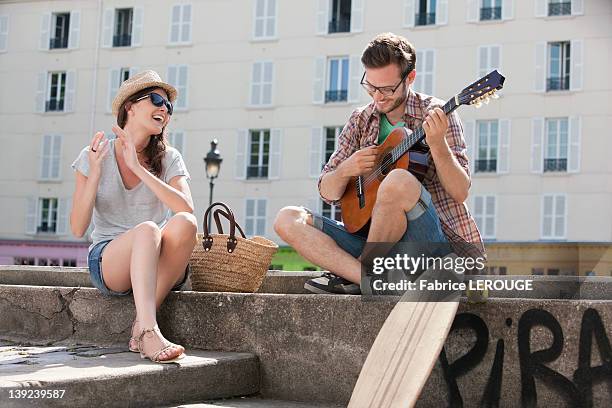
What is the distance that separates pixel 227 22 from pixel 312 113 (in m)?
4.64

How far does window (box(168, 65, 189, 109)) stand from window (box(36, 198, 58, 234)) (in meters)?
5.76

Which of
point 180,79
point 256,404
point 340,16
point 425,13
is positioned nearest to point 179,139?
point 180,79

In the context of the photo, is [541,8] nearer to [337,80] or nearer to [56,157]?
[337,80]

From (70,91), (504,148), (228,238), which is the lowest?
(228,238)

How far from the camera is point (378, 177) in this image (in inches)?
163

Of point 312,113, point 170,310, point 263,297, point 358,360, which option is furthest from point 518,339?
point 312,113

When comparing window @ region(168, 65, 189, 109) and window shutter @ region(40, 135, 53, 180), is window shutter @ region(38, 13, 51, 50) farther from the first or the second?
window @ region(168, 65, 189, 109)

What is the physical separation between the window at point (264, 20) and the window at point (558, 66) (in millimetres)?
8989

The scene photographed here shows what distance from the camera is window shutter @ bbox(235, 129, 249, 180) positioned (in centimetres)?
2939

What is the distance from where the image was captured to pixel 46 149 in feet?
105

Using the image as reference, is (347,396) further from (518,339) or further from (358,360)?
(518,339)

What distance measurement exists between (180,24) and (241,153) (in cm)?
527

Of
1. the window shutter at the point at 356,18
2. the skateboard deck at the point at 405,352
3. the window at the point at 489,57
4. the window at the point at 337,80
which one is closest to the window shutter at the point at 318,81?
the window at the point at 337,80

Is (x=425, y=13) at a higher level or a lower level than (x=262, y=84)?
higher
